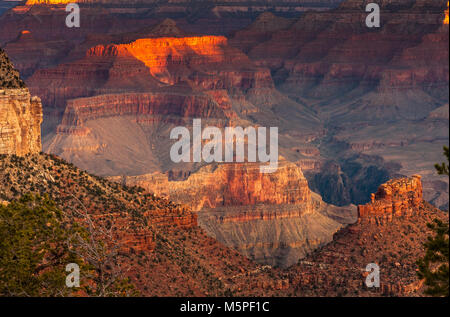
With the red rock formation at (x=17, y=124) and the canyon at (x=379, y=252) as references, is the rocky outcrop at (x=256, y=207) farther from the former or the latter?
the red rock formation at (x=17, y=124)

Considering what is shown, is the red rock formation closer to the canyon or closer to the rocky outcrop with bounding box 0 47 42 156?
the rocky outcrop with bounding box 0 47 42 156

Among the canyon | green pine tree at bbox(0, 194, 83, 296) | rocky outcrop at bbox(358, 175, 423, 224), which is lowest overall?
green pine tree at bbox(0, 194, 83, 296)

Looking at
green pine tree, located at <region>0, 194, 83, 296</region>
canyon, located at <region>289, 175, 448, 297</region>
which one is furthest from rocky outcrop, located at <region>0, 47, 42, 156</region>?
canyon, located at <region>289, 175, 448, 297</region>

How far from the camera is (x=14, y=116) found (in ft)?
232

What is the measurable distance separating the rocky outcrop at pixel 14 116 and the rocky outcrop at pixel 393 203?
769 inches

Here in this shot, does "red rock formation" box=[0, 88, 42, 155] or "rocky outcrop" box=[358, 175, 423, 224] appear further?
"rocky outcrop" box=[358, 175, 423, 224]

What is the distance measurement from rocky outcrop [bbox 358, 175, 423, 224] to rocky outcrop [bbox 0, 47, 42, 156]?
1954cm

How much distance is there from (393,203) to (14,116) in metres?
22.3

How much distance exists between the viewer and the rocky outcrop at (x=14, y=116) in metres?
69.8

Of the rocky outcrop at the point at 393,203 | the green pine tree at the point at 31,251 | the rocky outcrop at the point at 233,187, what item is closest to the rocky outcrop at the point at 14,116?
the green pine tree at the point at 31,251

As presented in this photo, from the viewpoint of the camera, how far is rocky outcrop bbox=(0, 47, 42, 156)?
69750 millimetres

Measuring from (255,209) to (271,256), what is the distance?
15812 millimetres
